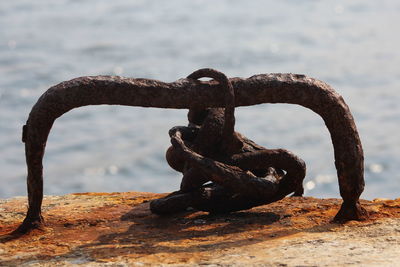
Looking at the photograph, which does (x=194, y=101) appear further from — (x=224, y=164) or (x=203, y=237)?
(x=203, y=237)

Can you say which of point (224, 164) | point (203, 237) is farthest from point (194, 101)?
point (203, 237)

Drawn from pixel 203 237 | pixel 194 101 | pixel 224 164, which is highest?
pixel 194 101

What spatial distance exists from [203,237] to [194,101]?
2.95 feet

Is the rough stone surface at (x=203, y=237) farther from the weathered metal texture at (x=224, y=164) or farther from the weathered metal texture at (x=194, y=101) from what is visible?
the weathered metal texture at (x=194, y=101)

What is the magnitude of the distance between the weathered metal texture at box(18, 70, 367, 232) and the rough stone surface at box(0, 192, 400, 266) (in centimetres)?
25

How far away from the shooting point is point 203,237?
19.4ft

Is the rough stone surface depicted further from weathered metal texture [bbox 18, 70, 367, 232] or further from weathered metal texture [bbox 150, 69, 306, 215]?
weathered metal texture [bbox 18, 70, 367, 232]

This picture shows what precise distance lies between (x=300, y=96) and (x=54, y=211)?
2.04 metres

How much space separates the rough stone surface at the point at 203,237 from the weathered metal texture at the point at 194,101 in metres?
0.25

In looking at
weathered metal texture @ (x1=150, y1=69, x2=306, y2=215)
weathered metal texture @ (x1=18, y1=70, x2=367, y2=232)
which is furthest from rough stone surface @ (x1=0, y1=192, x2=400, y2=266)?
weathered metal texture @ (x1=18, y1=70, x2=367, y2=232)

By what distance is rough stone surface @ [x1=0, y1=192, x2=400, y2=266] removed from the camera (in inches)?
212

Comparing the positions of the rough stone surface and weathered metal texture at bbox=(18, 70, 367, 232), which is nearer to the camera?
the rough stone surface

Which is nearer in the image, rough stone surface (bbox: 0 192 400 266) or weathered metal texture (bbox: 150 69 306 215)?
rough stone surface (bbox: 0 192 400 266)

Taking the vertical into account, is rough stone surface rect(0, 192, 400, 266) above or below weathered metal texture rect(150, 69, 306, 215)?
below
